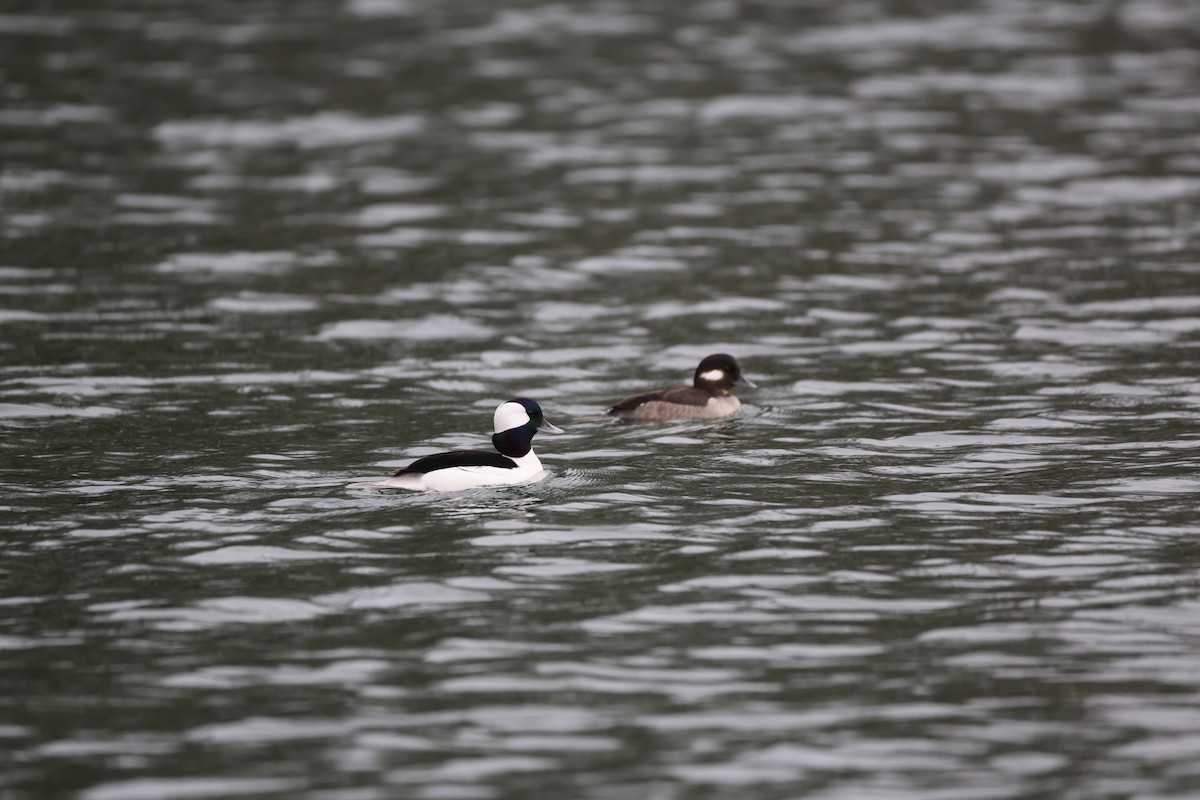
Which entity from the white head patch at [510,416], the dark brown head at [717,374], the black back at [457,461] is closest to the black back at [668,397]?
the dark brown head at [717,374]

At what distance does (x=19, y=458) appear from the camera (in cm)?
1421

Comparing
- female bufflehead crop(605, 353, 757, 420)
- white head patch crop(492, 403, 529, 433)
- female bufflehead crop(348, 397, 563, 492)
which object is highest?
white head patch crop(492, 403, 529, 433)

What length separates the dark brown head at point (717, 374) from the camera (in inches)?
635

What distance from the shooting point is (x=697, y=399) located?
15.8 meters

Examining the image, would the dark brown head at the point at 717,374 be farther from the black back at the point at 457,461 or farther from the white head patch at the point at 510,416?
the black back at the point at 457,461

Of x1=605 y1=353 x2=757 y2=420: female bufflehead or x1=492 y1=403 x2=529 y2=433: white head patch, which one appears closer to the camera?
x1=492 y1=403 x2=529 y2=433: white head patch

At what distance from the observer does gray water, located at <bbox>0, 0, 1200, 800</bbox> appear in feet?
30.0

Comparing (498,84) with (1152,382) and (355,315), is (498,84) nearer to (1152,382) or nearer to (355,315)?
(355,315)

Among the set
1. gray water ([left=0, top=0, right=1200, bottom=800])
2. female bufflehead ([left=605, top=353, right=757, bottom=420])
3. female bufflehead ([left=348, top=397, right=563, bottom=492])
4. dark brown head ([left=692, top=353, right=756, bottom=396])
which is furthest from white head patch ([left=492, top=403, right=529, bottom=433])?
dark brown head ([left=692, top=353, right=756, bottom=396])

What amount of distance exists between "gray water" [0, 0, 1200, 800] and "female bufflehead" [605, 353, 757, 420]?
0.56 ft

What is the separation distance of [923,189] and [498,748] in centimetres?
1834

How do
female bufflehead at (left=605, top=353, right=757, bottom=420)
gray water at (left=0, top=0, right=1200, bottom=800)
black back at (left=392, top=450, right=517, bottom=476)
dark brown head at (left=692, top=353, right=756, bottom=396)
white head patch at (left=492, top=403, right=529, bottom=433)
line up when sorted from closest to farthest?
gray water at (left=0, top=0, right=1200, bottom=800)
black back at (left=392, top=450, right=517, bottom=476)
white head patch at (left=492, top=403, right=529, bottom=433)
female bufflehead at (left=605, top=353, right=757, bottom=420)
dark brown head at (left=692, top=353, right=756, bottom=396)

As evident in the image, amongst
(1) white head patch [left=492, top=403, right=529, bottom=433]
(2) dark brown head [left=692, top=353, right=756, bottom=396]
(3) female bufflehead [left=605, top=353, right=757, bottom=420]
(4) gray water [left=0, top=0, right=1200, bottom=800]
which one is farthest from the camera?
(2) dark brown head [left=692, top=353, right=756, bottom=396]

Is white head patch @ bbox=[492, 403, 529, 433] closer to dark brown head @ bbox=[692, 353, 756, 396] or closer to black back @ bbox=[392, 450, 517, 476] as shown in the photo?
black back @ bbox=[392, 450, 517, 476]
